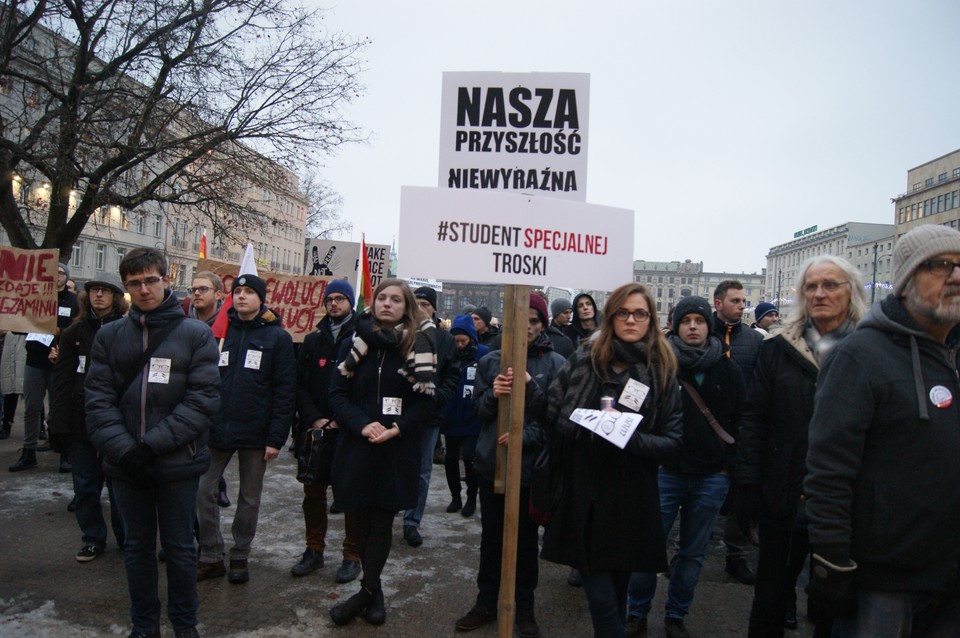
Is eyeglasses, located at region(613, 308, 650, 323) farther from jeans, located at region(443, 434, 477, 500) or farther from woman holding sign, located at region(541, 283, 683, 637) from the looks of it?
jeans, located at region(443, 434, 477, 500)

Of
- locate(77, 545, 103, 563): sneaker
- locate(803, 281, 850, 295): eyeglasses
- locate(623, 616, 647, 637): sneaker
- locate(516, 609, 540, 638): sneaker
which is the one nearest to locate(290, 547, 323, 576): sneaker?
locate(77, 545, 103, 563): sneaker

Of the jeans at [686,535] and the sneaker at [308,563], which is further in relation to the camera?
the sneaker at [308,563]

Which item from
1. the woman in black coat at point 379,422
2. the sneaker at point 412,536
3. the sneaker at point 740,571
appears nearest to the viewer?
the woman in black coat at point 379,422

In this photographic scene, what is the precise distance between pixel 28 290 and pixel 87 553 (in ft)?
12.0

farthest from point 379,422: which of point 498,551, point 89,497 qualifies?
point 89,497

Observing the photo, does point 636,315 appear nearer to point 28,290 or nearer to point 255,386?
point 255,386

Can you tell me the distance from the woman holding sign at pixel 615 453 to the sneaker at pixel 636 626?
805 mm

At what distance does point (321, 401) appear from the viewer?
17.5ft

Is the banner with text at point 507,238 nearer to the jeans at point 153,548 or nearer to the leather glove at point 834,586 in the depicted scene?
the leather glove at point 834,586

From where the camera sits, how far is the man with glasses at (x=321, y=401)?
16.4 ft

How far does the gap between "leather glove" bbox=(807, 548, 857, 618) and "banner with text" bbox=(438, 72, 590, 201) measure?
76.6 inches

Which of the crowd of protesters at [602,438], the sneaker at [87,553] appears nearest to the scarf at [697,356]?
the crowd of protesters at [602,438]

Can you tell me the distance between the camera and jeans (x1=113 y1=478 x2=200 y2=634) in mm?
3719

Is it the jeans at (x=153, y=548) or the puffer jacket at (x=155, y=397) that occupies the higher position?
the puffer jacket at (x=155, y=397)
